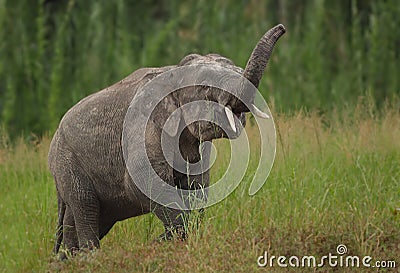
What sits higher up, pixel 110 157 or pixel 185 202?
pixel 110 157

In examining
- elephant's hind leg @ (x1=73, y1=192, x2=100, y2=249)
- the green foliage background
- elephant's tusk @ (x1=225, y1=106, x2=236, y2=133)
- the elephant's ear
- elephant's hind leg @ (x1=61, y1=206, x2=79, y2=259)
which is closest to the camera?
elephant's tusk @ (x1=225, y1=106, x2=236, y2=133)

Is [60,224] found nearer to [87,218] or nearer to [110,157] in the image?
[87,218]

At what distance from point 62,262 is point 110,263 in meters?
0.49

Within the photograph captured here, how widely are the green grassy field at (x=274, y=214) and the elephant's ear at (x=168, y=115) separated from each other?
0.68 m

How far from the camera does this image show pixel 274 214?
7488 millimetres

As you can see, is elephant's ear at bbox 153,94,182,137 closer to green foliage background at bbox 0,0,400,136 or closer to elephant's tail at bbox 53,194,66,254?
elephant's tail at bbox 53,194,66,254

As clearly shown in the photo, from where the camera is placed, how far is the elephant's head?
5.96 meters

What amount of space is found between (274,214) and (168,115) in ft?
4.87

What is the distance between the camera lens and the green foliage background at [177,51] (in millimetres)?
14023

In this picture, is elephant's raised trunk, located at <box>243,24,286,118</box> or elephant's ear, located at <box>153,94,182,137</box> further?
elephant's ear, located at <box>153,94,182,137</box>

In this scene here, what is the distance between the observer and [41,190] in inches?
358

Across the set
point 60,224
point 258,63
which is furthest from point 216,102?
point 60,224

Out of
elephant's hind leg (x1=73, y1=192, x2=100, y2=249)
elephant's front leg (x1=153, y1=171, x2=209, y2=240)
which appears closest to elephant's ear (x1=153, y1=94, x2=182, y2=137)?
elephant's front leg (x1=153, y1=171, x2=209, y2=240)

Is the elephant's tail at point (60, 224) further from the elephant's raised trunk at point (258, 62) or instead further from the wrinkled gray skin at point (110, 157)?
the elephant's raised trunk at point (258, 62)
